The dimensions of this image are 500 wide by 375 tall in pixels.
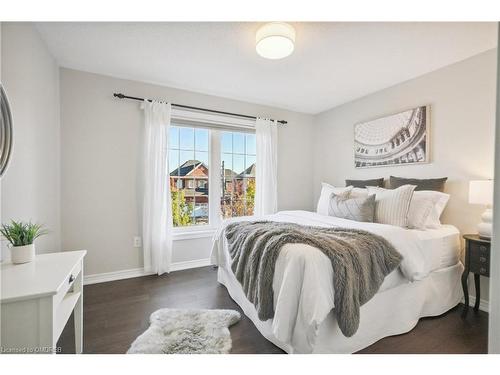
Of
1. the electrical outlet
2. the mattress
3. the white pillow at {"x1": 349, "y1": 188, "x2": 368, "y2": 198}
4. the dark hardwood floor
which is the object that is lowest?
the dark hardwood floor

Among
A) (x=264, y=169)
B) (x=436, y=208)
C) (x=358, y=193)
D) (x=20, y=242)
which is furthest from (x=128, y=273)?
(x=436, y=208)

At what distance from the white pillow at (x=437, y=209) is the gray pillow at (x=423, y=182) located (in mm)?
93

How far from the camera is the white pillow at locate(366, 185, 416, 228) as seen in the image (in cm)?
208

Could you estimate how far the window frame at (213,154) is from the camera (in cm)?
305

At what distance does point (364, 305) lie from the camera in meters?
1.49

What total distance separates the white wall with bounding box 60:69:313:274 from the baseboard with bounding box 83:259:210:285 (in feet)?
0.16

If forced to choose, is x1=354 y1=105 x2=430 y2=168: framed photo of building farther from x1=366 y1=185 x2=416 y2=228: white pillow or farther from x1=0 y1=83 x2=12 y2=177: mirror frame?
x1=0 y1=83 x2=12 y2=177: mirror frame

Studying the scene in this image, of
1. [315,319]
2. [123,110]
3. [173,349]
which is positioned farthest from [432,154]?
[123,110]

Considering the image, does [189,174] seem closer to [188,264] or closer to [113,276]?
[188,264]

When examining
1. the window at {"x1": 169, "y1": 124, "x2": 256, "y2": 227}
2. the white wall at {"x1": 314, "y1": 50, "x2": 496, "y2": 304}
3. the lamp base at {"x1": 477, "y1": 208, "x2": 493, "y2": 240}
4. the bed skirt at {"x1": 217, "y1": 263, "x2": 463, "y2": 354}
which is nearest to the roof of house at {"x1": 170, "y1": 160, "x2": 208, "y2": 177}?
the window at {"x1": 169, "y1": 124, "x2": 256, "y2": 227}

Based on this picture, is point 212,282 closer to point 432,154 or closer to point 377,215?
point 377,215
